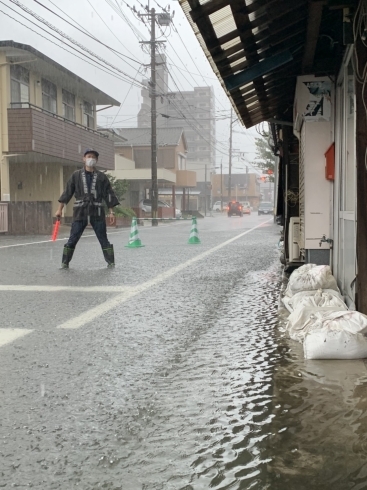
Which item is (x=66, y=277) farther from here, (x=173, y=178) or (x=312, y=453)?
(x=173, y=178)

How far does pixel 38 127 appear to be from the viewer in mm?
25281

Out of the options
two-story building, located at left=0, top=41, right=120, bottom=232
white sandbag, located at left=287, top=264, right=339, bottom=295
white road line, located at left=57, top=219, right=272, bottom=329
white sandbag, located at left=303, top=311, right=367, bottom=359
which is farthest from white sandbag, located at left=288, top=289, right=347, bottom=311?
two-story building, located at left=0, top=41, right=120, bottom=232

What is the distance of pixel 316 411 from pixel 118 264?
7894 mm

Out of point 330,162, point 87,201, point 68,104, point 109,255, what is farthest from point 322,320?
point 68,104

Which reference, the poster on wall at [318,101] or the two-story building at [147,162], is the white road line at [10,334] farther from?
the two-story building at [147,162]

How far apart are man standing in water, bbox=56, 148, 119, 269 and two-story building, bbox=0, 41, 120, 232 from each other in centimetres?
1348

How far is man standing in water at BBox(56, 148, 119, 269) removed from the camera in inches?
396

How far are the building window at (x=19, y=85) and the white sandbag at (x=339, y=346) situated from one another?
22.6 meters

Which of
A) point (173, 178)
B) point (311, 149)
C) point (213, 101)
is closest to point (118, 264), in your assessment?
point (311, 149)

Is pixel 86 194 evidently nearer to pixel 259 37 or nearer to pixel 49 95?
pixel 259 37

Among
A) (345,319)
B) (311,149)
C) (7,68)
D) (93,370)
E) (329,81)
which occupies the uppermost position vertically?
(7,68)

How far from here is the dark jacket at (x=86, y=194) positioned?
10086 millimetres

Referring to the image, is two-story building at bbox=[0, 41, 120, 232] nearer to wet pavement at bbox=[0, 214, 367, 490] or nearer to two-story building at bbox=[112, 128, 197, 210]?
two-story building at bbox=[112, 128, 197, 210]

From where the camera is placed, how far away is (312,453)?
268 cm
